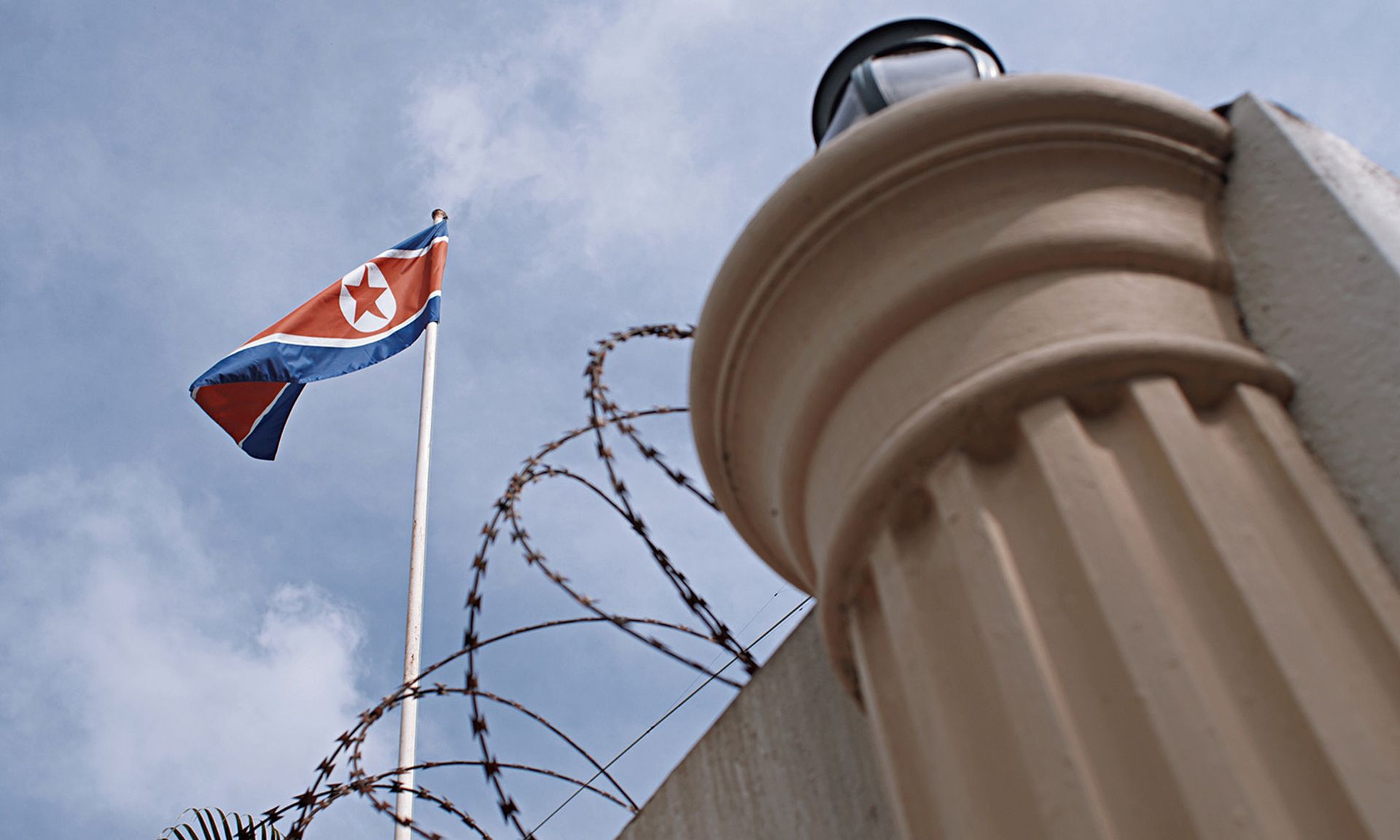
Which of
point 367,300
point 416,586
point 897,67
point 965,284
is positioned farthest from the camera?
point 367,300

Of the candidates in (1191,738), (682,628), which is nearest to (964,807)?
(1191,738)

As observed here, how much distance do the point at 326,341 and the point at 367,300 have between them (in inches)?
31.4

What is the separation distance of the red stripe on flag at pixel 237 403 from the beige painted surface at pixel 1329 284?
337 inches

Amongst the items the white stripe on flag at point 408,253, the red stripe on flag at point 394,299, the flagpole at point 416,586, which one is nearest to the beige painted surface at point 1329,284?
the flagpole at point 416,586

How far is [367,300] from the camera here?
10656mm

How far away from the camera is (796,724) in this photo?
267 centimetres

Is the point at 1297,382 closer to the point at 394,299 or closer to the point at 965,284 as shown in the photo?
the point at 965,284

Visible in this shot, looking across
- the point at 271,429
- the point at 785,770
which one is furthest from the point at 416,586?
the point at 785,770

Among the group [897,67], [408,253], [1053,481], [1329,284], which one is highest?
[408,253]

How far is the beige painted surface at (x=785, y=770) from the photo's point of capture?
2422 mm

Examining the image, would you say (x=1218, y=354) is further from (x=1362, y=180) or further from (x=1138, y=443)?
(x=1362, y=180)

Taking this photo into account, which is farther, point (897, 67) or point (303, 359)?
point (303, 359)

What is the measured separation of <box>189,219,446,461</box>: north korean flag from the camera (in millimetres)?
9367

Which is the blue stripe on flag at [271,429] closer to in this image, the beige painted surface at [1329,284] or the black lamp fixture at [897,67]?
the black lamp fixture at [897,67]
